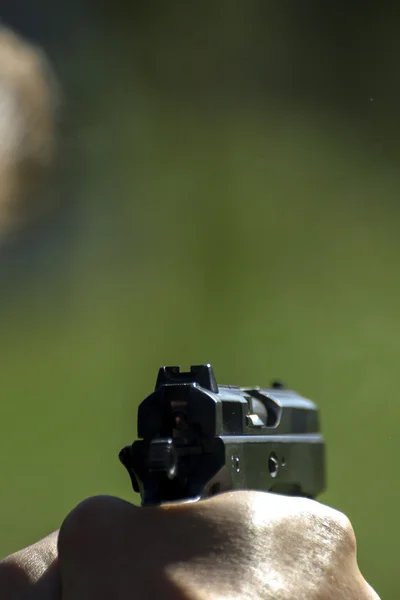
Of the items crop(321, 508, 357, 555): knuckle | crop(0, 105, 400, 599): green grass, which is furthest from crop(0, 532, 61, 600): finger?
crop(0, 105, 400, 599): green grass

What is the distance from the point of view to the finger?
0.77 meters

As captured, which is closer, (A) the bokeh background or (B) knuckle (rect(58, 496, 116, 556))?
(B) knuckle (rect(58, 496, 116, 556))

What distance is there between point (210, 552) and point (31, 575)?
0.24 meters

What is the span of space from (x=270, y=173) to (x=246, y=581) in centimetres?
202

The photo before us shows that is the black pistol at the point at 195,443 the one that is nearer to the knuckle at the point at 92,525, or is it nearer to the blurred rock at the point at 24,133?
the knuckle at the point at 92,525

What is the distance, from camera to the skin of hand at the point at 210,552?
65cm

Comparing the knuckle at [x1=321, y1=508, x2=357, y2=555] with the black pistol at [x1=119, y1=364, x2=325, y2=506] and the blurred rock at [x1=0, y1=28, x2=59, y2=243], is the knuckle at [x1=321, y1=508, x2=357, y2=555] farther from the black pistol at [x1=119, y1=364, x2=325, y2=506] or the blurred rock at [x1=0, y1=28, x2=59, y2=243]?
the blurred rock at [x1=0, y1=28, x2=59, y2=243]

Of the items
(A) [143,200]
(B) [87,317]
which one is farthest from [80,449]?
(A) [143,200]

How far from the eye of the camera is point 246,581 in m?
0.64

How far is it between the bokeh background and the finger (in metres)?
1.42

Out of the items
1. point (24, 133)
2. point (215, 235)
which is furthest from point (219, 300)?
point (24, 133)

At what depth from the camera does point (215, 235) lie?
8.15ft

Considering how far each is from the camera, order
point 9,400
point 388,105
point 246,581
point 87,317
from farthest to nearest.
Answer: point 388,105 → point 87,317 → point 9,400 → point 246,581

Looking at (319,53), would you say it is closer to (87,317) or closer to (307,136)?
(307,136)
